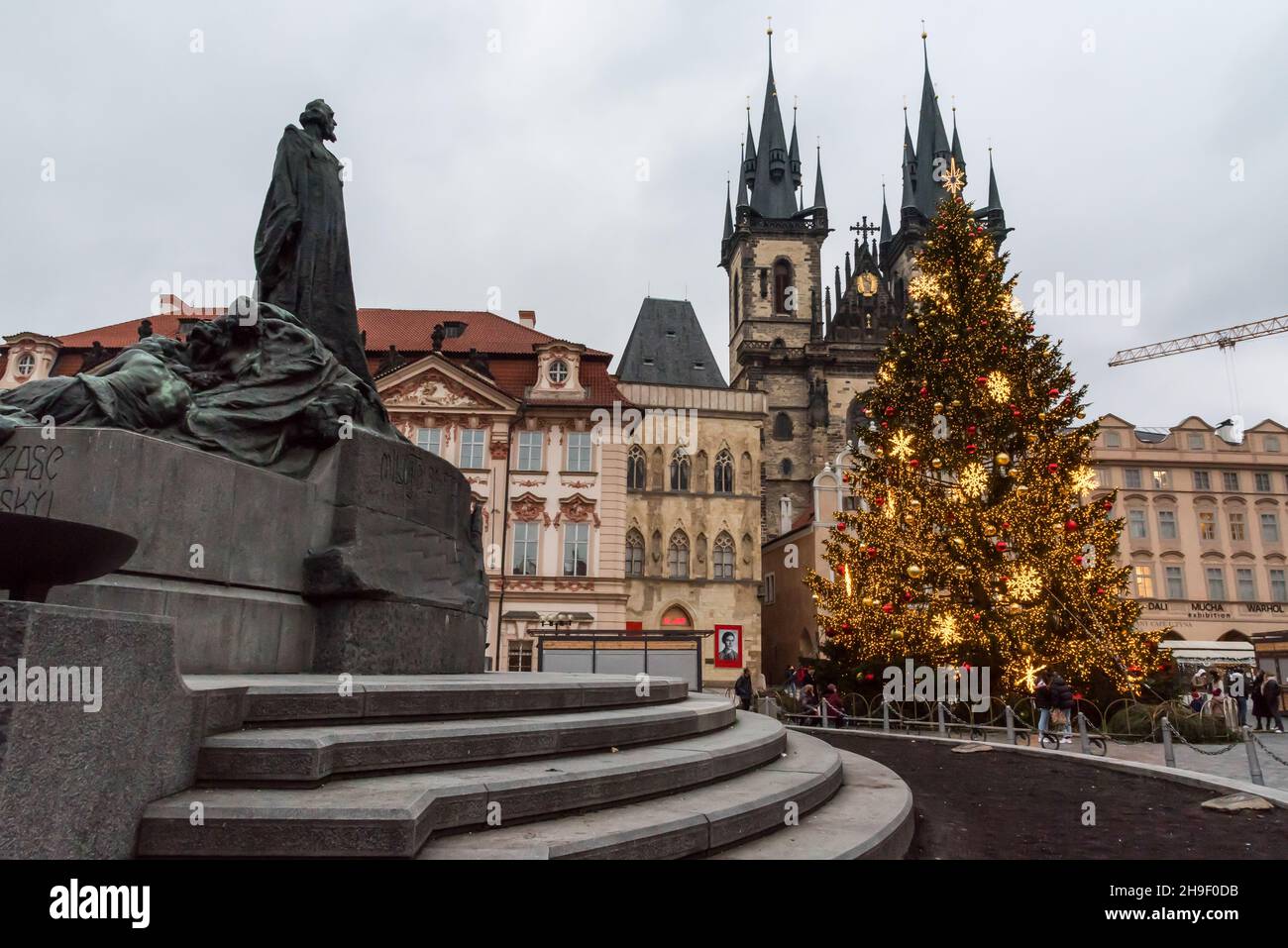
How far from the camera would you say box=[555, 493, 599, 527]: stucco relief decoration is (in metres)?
33.4

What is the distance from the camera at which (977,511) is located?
1677 cm

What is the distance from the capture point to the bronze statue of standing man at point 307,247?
7.42m

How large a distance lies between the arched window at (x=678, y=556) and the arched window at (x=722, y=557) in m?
1.33

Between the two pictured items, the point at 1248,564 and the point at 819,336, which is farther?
the point at 819,336

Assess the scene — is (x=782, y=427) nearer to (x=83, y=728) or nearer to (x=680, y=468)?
(x=680, y=468)

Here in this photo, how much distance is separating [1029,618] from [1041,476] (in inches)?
112

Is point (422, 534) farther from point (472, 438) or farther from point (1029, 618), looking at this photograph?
point (472, 438)

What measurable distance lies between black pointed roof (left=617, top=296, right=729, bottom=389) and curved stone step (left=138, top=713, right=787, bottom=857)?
43589 mm

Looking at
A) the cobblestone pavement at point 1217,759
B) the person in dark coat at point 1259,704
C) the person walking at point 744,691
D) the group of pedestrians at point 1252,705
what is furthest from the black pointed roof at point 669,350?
the cobblestone pavement at point 1217,759

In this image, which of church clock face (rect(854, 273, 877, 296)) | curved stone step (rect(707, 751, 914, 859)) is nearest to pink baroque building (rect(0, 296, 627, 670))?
curved stone step (rect(707, 751, 914, 859))

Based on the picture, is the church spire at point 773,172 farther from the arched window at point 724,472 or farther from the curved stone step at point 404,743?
the curved stone step at point 404,743

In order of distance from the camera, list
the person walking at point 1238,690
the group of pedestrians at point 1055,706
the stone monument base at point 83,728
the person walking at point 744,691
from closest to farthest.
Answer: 1. the stone monument base at point 83,728
2. the group of pedestrians at point 1055,706
3. the person walking at point 1238,690
4. the person walking at point 744,691
